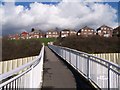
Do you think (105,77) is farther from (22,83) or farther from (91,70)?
(22,83)

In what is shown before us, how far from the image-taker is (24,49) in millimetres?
42562

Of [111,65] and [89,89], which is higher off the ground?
[111,65]

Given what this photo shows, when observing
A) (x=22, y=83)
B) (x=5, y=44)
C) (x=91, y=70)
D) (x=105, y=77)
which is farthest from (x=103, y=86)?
(x=5, y=44)

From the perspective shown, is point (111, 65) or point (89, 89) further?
point (89, 89)

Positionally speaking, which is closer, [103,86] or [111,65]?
[111,65]

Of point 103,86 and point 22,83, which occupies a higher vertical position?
point 22,83

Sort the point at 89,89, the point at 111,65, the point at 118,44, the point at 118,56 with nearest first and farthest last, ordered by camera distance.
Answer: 1. the point at 111,65
2. the point at 89,89
3. the point at 118,56
4. the point at 118,44

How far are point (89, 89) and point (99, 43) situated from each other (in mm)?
36829

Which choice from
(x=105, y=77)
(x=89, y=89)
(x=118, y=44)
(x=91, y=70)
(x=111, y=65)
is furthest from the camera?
(x=118, y=44)

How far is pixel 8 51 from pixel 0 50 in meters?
1.23

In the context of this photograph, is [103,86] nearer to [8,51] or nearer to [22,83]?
[22,83]

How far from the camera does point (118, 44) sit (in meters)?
44.9

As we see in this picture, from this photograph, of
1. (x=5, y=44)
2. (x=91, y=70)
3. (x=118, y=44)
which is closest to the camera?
(x=91, y=70)

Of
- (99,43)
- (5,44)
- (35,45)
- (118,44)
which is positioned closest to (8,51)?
(5,44)
